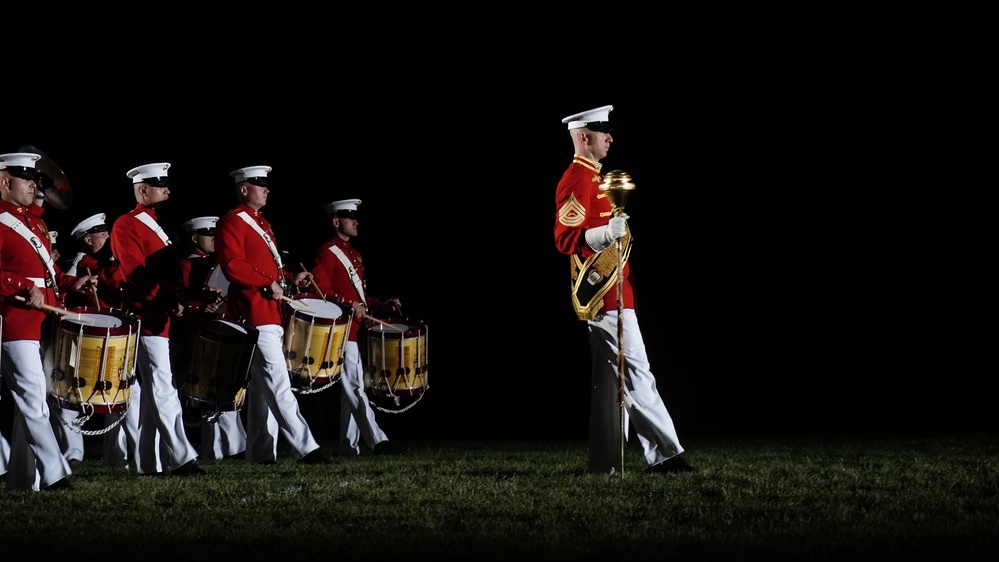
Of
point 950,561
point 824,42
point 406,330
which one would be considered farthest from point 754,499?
point 824,42

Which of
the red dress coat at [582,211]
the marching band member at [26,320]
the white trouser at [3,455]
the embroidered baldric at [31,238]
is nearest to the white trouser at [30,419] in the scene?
the marching band member at [26,320]

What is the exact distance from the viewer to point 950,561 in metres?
4.07

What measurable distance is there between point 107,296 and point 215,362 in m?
1.11

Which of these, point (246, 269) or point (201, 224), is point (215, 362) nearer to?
point (246, 269)

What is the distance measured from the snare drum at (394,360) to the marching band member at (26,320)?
2.49 m

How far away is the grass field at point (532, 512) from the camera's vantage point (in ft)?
14.5

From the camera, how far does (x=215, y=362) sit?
6.98 m

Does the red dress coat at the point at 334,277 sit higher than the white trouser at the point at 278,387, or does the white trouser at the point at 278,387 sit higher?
the red dress coat at the point at 334,277

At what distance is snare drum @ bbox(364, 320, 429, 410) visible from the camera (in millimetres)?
8406

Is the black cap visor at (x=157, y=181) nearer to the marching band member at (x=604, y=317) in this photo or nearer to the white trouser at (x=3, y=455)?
the white trouser at (x=3, y=455)

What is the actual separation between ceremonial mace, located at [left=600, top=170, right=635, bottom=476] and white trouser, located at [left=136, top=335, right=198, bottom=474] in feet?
7.68

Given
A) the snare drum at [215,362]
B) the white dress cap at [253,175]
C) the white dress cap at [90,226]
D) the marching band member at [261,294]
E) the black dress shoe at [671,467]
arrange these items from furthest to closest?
the white dress cap at [90,226], the white dress cap at [253,175], the marching band member at [261,294], the snare drum at [215,362], the black dress shoe at [671,467]

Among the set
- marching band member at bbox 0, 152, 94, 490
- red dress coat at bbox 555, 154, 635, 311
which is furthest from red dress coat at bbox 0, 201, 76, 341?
red dress coat at bbox 555, 154, 635, 311

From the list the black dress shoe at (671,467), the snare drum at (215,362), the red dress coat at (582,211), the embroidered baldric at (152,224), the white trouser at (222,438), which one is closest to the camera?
the red dress coat at (582,211)
